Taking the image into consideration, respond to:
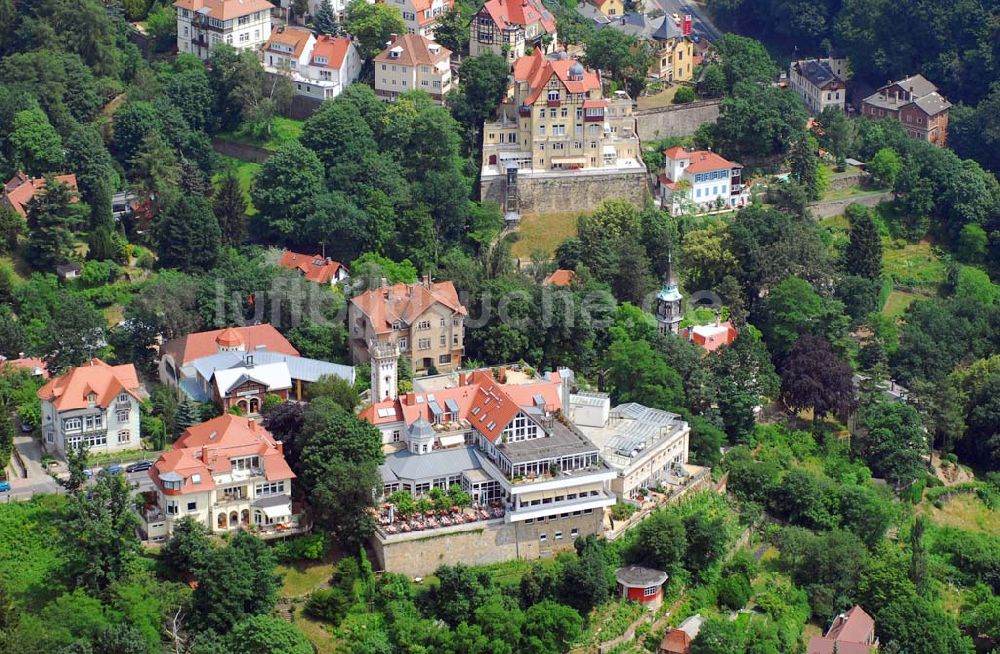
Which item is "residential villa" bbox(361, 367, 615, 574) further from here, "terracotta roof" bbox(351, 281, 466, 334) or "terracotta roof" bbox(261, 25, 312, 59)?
"terracotta roof" bbox(261, 25, 312, 59)

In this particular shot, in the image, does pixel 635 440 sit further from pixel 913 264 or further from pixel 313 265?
pixel 913 264

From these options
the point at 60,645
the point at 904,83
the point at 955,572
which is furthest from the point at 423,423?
the point at 904,83

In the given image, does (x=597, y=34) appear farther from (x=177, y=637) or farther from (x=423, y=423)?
(x=177, y=637)

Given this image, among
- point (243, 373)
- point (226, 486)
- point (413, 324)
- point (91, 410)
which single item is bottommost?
point (226, 486)

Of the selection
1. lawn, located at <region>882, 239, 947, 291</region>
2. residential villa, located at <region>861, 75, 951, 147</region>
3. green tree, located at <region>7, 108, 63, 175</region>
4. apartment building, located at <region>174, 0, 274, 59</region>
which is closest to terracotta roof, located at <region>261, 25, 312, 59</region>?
apartment building, located at <region>174, 0, 274, 59</region>

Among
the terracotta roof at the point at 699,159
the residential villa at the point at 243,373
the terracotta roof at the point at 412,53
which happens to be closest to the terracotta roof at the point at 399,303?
the residential villa at the point at 243,373

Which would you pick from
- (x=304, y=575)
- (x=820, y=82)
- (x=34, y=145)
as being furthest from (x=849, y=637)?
(x=820, y=82)

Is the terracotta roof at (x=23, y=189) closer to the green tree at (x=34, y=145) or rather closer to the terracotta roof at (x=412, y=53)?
the green tree at (x=34, y=145)
